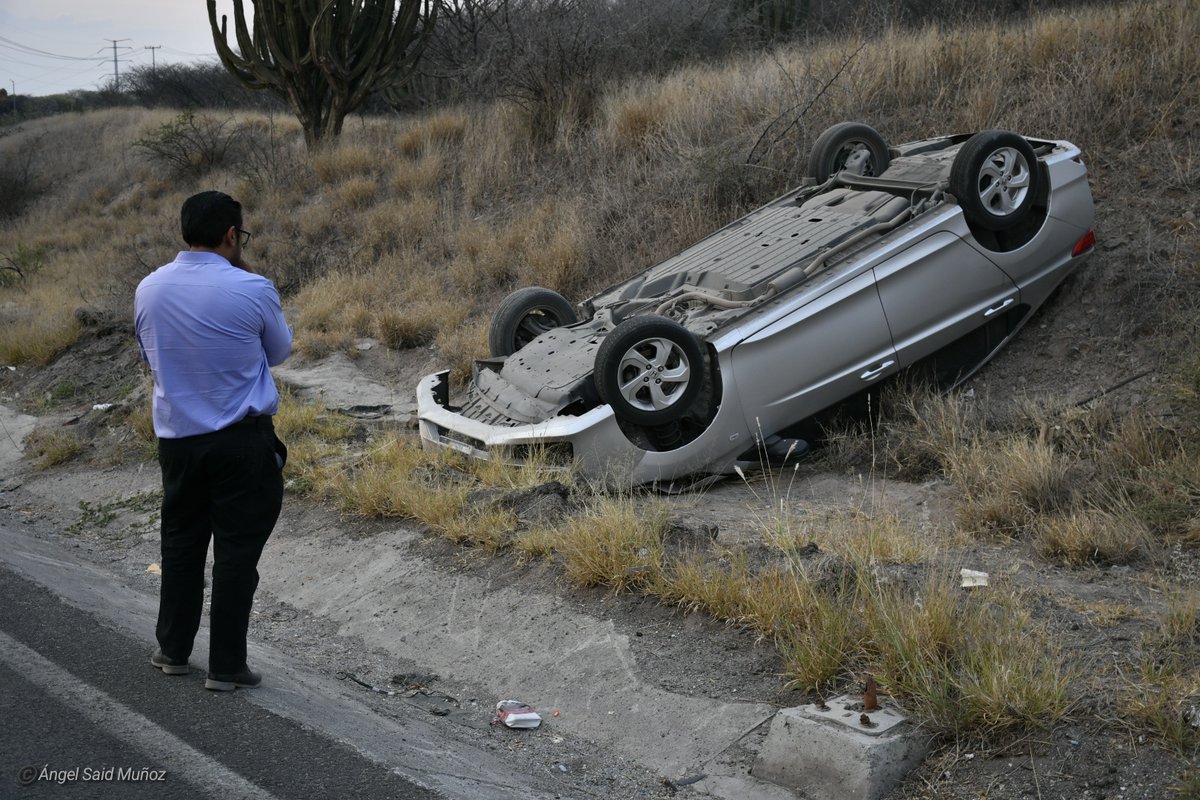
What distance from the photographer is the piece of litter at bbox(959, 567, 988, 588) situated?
4809mm

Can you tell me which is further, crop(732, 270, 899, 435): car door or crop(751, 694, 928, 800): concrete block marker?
crop(732, 270, 899, 435): car door

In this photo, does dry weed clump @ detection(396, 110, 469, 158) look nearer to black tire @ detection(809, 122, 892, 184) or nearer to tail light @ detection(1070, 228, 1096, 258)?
black tire @ detection(809, 122, 892, 184)

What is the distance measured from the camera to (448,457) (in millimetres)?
7410

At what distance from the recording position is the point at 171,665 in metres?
4.57

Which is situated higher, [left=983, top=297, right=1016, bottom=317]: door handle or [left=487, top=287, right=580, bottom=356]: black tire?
[left=983, top=297, right=1016, bottom=317]: door handle

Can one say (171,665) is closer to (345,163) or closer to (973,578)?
(973,578)

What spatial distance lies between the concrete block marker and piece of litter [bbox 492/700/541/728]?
1034 millimetres

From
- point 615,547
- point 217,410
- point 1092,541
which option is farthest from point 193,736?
point 1092,541

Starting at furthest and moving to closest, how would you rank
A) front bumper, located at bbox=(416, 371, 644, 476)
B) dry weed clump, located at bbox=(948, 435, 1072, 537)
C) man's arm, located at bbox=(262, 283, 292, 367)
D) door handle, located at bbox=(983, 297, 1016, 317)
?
door handle, located at bbox=(983, 297, 1016, 317)
front bumper, located at bbox=(416, 371, 644, 476)
dry weed clump, located at bbox=(948, 435, 1072, 537)
man's arm, located at bbox=(262, 283, 292, 367)

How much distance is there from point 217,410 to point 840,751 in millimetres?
2559

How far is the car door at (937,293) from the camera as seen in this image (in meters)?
7.31

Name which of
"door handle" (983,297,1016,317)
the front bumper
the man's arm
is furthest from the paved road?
"door handle" (983,297,1016,317)

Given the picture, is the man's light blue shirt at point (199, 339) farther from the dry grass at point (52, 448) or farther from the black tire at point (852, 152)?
the dry grass at point (52, 448)

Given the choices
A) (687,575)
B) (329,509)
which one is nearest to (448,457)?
(329,509)
